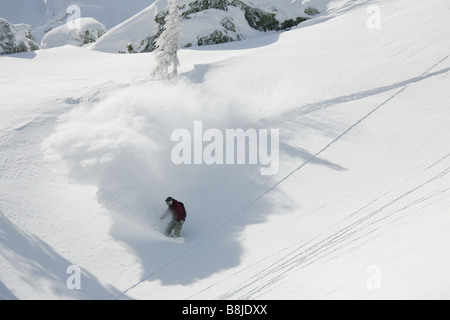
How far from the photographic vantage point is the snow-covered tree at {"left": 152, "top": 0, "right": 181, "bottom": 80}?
70.1 ft

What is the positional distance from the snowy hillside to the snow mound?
4629 cm

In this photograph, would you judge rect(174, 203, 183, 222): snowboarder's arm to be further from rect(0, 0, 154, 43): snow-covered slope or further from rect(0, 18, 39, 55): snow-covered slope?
rect(0, 0, 154, 43): snow-covered slope

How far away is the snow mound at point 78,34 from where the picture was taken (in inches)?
Answer: 2579

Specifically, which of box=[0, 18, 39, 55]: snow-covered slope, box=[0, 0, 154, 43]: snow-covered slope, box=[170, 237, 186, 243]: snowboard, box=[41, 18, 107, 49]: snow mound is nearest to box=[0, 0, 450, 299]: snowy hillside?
box=[170, 237, 186, 243]: snowboard

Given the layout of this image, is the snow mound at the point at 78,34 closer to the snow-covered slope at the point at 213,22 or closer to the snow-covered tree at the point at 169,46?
the snow-covered slope at the point at 213,22

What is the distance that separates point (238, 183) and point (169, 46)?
1122 centimetres

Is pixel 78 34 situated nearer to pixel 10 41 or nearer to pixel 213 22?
pixel 10 41

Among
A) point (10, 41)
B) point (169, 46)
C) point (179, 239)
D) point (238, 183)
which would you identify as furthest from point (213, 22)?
point (179, 239)

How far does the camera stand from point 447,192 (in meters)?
11.0

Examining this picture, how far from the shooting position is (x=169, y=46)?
2181cm

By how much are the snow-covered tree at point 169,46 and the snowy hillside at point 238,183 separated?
0.71 metres

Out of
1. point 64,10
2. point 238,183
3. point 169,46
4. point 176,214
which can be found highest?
point 64,10

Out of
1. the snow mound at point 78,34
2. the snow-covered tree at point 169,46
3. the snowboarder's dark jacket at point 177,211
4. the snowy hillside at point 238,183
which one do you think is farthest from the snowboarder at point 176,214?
the snow mound at point 78,34
